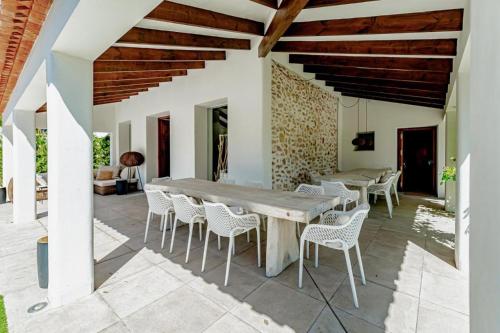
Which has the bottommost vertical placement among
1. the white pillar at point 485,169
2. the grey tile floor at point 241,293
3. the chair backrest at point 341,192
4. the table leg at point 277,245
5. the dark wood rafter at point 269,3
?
the grey tile floor at point 241,293

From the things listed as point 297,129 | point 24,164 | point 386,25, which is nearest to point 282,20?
point 386,25

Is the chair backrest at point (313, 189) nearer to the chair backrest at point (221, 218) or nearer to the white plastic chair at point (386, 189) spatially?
the chair backrest at point (221, 218)

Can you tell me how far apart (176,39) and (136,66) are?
4.35 feet

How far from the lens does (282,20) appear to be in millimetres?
2896

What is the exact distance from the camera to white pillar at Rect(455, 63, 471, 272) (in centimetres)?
243

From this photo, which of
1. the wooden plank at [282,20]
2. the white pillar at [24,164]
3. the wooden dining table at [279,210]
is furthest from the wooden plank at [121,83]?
the wooden dining table at [279,210]

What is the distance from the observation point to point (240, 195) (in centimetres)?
274

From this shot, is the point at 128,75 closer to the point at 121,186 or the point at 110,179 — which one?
the point at 121,186

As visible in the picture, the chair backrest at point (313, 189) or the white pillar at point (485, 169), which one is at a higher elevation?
the white pillar at point (485, 169)

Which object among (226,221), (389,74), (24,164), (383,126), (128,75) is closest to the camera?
(226,221)

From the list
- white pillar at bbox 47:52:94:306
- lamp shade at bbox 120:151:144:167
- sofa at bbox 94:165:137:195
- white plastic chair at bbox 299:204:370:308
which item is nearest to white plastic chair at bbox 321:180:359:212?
white plastic chair at bbox 299:204:370:308

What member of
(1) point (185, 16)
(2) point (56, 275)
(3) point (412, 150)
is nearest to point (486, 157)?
(2) point (56, 275)

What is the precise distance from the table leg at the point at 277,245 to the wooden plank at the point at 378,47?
2.88 metres

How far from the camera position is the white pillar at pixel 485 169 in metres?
0.65
